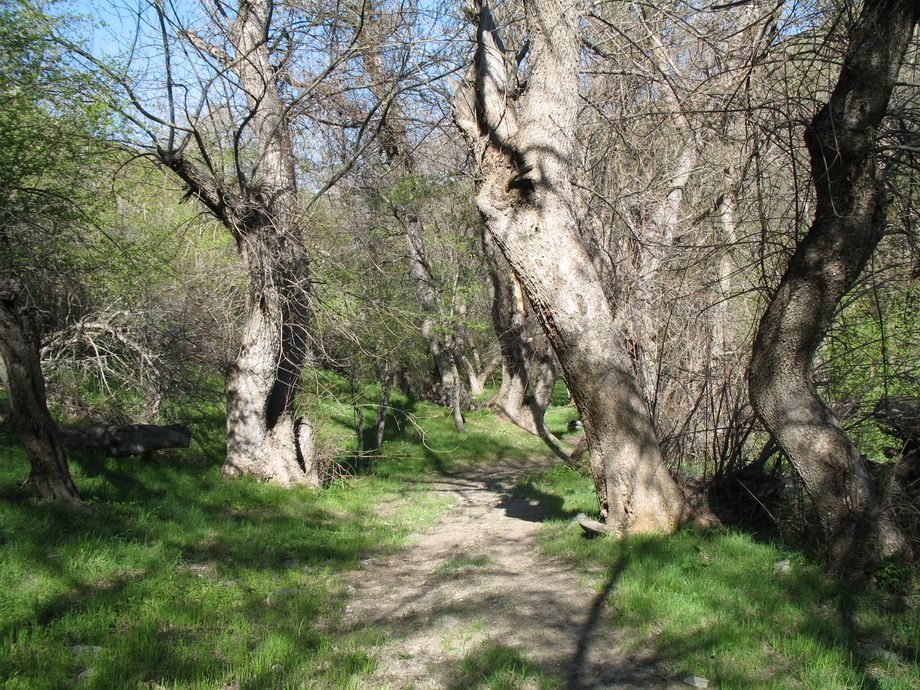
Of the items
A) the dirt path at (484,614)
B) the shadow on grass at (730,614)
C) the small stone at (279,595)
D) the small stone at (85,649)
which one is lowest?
the small stone at (279,595)

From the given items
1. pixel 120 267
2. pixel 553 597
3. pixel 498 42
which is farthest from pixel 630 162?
pixel 120 267

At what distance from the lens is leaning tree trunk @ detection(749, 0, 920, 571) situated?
14.5ft

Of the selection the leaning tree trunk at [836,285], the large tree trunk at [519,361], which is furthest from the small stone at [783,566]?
the large tree trunk at [519,361]

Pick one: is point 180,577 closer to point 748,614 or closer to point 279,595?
point 279,595

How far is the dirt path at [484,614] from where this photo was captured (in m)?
4.00

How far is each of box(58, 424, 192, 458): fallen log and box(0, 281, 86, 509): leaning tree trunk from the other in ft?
4.71

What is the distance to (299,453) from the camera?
10.2 m

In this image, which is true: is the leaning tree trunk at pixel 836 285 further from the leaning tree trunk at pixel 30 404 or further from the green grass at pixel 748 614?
the leaning tree trunk at pixel 30 404

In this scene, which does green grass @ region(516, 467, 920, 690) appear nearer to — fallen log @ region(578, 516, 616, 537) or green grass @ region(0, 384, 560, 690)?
fallen log @ region(578, 516, 616, 537)

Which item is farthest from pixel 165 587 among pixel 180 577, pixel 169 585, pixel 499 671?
pixel 499 671

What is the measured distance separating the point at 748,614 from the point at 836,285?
7.93 feet

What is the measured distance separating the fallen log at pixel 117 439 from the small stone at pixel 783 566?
6.78 meters

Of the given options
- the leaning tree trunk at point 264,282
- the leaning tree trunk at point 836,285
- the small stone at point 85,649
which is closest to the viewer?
the small stone at point 85,649

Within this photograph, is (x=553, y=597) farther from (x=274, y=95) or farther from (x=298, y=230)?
(x=274, y=95)
